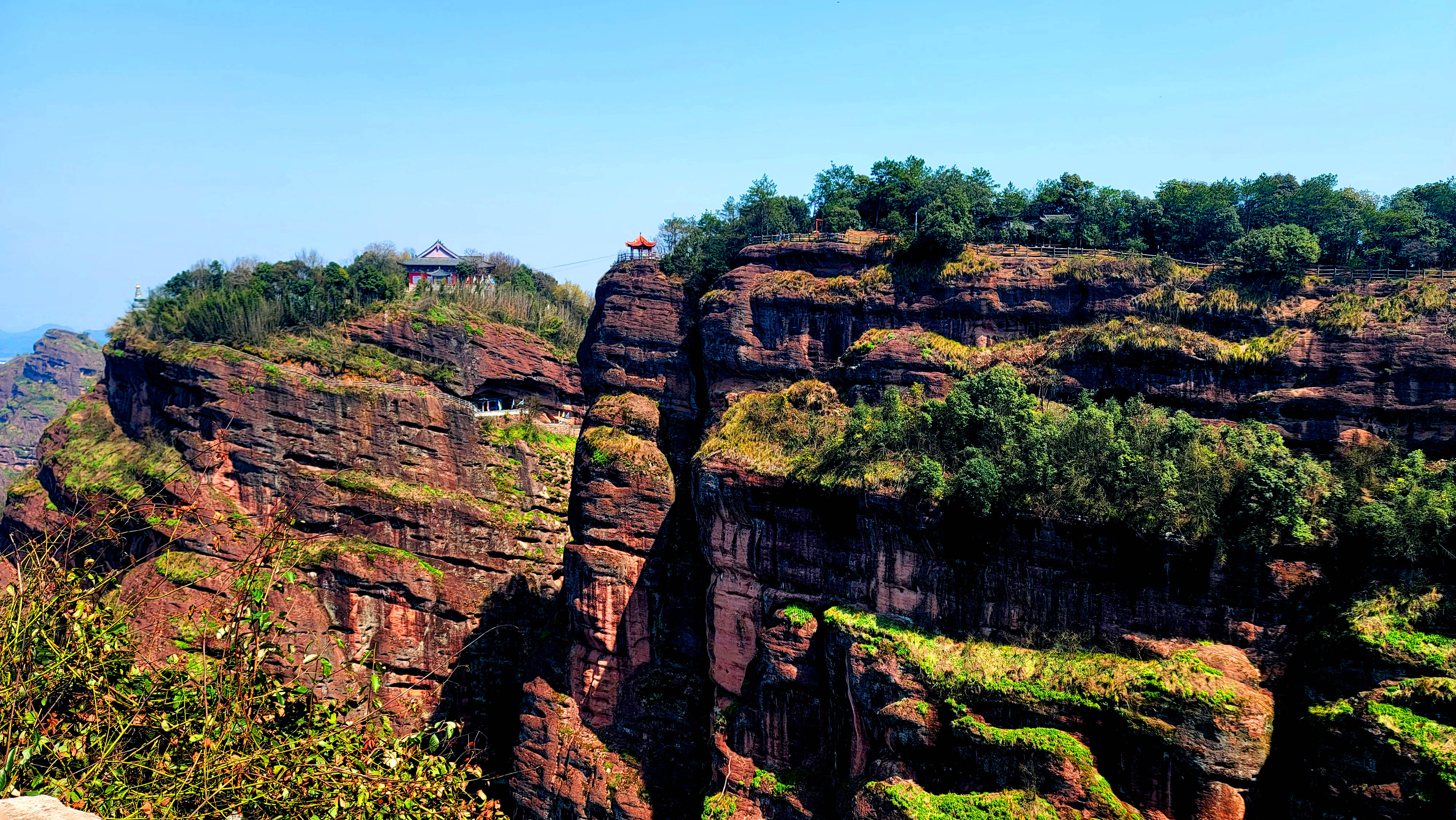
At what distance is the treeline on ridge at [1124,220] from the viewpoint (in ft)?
117

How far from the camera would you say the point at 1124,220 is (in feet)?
138

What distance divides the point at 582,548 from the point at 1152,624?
21730 millimetres

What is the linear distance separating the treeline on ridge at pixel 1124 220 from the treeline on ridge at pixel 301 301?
64.8 feet

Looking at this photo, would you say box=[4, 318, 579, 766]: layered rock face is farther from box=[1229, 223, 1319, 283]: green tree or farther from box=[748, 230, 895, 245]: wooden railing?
box=[1229, 223, 1319, 283]: green tree

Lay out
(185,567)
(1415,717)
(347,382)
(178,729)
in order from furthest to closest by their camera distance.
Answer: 1. (347,382)
2. (185,567)
3. (1415,717)
4. (178,729)

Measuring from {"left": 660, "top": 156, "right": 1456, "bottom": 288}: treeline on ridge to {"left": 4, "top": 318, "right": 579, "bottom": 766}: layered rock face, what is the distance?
1570 centimetres

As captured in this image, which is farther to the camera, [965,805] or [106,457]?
[106,457]

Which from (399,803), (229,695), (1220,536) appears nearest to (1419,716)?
(1220,536)

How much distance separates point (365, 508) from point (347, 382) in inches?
299

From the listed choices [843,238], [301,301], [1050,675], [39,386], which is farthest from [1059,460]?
[39,386]

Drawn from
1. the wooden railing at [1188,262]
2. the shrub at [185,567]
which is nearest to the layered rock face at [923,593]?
the wooden railing at [1188,262]

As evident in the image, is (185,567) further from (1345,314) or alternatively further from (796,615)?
(1345,314)

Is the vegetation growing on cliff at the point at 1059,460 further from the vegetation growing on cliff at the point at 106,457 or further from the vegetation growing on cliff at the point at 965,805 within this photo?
the vegetation growing on cliff at the point at 106,457

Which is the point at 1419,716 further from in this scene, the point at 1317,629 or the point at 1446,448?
the point at 1446,448
